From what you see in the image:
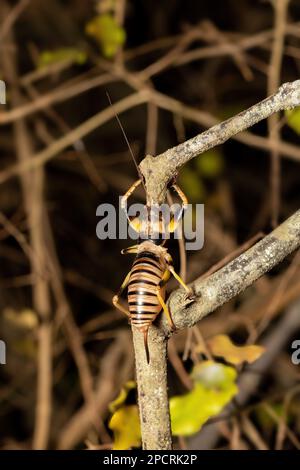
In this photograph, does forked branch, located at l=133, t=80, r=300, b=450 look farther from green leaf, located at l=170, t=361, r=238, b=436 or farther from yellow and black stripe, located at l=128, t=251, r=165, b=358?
green leaf, located at l=170, t=361, r=238, b=436

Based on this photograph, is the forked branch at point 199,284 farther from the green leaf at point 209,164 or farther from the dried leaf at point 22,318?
the green leaf at point 209,164

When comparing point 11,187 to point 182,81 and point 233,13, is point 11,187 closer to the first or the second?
point 182,81

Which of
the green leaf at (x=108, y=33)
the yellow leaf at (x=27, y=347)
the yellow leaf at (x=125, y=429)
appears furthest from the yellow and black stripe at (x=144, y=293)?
the yellow leaf at (x=27, y=347)

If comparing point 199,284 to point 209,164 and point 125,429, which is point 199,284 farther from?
point 209,164

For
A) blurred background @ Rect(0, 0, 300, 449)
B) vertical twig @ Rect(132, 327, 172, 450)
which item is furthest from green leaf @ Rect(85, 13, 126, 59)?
vertical twig @ Rect(132, 327, 172, 450)

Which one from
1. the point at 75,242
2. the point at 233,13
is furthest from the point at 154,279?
the point at 233,13


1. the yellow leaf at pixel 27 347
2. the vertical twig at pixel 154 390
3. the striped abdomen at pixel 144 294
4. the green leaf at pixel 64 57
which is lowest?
the vertical twig at pixel 154 390

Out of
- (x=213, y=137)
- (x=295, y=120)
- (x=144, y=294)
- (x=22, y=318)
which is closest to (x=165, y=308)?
(x=144, y=294)
